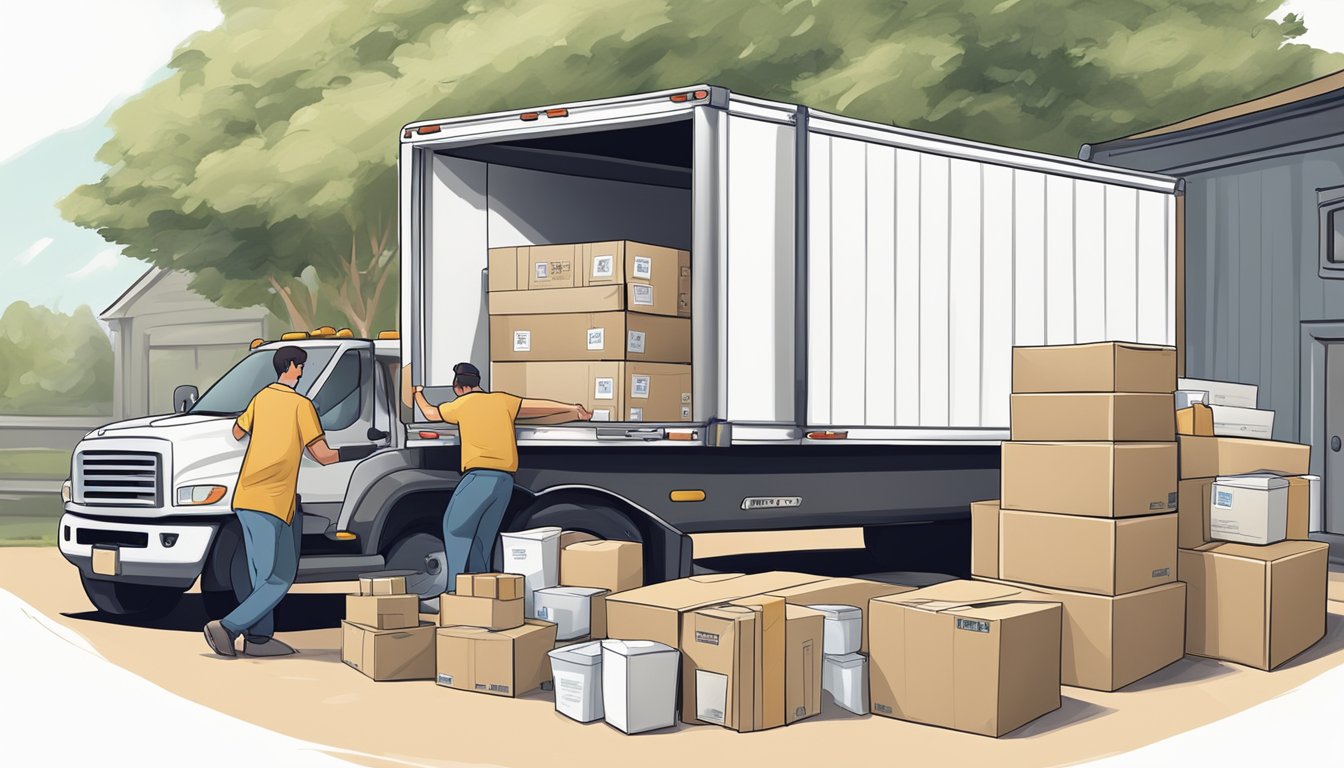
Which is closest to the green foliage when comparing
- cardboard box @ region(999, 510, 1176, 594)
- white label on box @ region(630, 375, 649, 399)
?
white label on box @ region(630, 375, 649, 399)

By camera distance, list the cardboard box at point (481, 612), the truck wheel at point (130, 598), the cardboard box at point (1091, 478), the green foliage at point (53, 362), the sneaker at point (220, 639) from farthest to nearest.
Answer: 1. the green foliage at point (53, 362)
2. the truck wheel at point (130, 598)
3. the sneaker at point (220, 639)
4. the cardboard box at point (1091, 478)
5. the cardboard box at point (481, 612)

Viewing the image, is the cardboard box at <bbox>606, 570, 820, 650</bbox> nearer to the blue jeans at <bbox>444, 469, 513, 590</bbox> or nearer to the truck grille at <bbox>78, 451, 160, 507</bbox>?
the blue jeans at <bbox>444, 469, 513, 590</bbox>

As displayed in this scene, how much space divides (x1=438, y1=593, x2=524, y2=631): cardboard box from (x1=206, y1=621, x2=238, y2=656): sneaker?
4.51ft

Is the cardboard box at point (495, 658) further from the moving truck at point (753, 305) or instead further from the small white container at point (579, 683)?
the moving truck at point (753, 305)

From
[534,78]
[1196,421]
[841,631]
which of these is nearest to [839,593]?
[841,631]

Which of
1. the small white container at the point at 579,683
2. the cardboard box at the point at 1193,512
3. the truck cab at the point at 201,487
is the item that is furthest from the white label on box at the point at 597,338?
the cardboard box at the point at 1193,512

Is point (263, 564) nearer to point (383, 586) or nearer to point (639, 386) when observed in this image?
point (383, 586)

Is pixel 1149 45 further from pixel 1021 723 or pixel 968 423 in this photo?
pixel 1021 723

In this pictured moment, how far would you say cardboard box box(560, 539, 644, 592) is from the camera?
25.9 feet

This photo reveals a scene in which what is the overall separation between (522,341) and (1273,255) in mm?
7478

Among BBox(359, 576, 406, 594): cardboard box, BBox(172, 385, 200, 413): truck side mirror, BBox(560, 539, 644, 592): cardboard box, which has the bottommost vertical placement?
BBox(359, 576, 406, 594): cardboard box

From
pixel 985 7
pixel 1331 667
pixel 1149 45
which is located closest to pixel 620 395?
pixel 1331 667

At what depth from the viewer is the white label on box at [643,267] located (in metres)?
8.58

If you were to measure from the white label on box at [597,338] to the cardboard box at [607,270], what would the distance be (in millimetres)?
255
